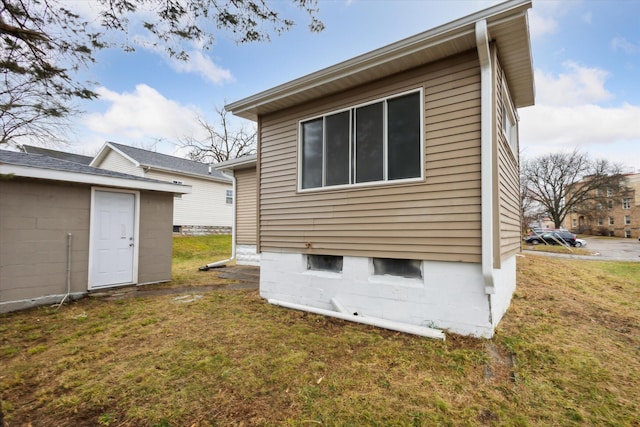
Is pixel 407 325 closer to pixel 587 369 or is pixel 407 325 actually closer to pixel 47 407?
pixel 587 369

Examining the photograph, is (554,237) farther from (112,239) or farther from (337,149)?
(112,239)

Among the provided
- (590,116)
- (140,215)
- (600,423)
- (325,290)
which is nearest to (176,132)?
(140,215)

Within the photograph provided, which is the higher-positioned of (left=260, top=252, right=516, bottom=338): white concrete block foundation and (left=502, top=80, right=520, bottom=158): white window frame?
(left=502, top=80, right=520, bottom=158): white window frame

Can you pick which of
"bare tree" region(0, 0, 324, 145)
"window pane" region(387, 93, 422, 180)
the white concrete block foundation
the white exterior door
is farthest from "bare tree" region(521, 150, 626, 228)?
the white exterior door

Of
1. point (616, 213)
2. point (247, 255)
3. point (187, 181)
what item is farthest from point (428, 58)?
point (616, 213)

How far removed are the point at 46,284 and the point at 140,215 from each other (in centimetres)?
208

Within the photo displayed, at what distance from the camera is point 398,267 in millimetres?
4180

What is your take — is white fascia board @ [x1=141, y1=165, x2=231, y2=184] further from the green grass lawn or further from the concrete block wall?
the green grass lawn

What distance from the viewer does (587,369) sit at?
283 cm

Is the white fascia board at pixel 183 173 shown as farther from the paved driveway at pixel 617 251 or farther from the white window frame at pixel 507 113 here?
the paved driveway at pixel 617 251

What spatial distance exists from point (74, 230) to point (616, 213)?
53.1m

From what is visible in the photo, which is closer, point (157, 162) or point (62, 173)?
point (62, 173)

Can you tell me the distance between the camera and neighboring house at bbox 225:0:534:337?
135 inches

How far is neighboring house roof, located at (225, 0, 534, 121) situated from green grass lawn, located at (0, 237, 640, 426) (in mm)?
3552
